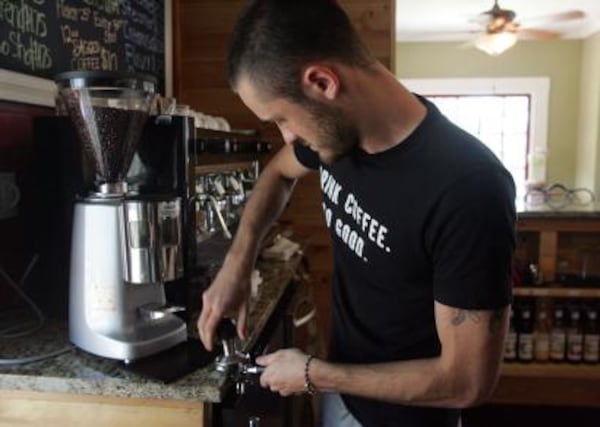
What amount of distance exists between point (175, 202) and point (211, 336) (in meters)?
0.26

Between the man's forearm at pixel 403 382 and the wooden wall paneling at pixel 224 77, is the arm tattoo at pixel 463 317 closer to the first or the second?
the man's forearm at pixel 403 382

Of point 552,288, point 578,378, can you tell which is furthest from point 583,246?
point 578,378

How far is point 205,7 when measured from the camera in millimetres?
2691

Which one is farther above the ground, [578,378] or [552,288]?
[552,288]

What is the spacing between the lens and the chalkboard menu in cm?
142

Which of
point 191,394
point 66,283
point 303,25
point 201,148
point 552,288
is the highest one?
point 303,25

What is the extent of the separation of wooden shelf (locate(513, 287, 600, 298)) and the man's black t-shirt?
1.75 metres

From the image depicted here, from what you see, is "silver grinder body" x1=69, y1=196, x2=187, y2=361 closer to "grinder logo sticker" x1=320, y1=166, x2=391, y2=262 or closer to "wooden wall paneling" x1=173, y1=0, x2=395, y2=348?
"grinder logo sticker" x1=320, y1=166, x2=391, y2=262

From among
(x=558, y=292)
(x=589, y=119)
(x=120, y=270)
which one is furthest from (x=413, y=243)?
(x=589, y=119)

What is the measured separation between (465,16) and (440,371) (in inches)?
201

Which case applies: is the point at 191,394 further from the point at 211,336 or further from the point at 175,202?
the point at 175,202

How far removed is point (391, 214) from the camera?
1034 mm

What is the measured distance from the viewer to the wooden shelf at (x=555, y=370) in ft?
9.24

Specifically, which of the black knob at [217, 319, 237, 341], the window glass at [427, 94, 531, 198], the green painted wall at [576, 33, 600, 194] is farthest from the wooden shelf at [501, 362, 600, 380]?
the window glass at [427, 94, 531, 198]
